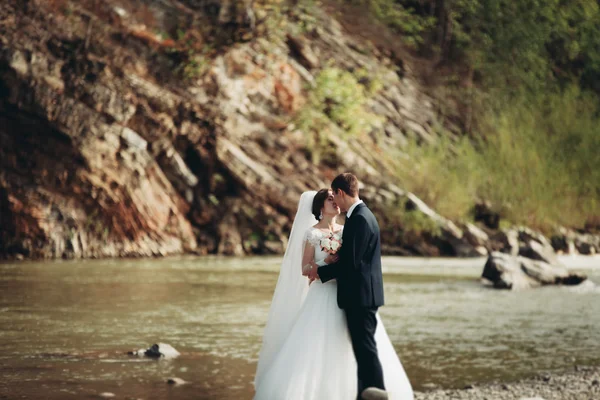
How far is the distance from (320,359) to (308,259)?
2.53ft

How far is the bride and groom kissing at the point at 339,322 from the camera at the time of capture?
7.34m

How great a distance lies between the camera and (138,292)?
19.1 metres

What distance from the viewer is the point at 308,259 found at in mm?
7680

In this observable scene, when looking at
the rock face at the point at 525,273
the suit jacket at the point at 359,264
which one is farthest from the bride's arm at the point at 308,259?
the rock face at the point at 525,273

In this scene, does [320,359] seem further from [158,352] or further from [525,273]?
[525,273]

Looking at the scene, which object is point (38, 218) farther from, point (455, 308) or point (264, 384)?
point (264, 384)

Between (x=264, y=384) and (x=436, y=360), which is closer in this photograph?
(x=264, y=384)

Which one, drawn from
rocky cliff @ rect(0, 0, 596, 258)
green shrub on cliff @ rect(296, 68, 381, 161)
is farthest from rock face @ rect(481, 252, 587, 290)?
green shrub on cliff @ rect(296, 68, 381, 161)

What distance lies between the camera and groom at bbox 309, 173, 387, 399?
24.0 ft

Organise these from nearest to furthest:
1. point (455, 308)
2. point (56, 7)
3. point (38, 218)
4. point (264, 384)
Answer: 1. point (264, 384)
2. point (455, 308)
3. point (38, 218)
4. point (56, 7)

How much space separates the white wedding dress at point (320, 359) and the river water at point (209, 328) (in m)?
2.06

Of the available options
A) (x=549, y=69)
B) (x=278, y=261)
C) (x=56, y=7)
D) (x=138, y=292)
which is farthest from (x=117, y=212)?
(x=549, y=69)

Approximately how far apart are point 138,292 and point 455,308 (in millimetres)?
5979

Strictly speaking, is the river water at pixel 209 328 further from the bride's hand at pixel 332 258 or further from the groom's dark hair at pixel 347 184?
the groom's dark hair at pixel 347 184
